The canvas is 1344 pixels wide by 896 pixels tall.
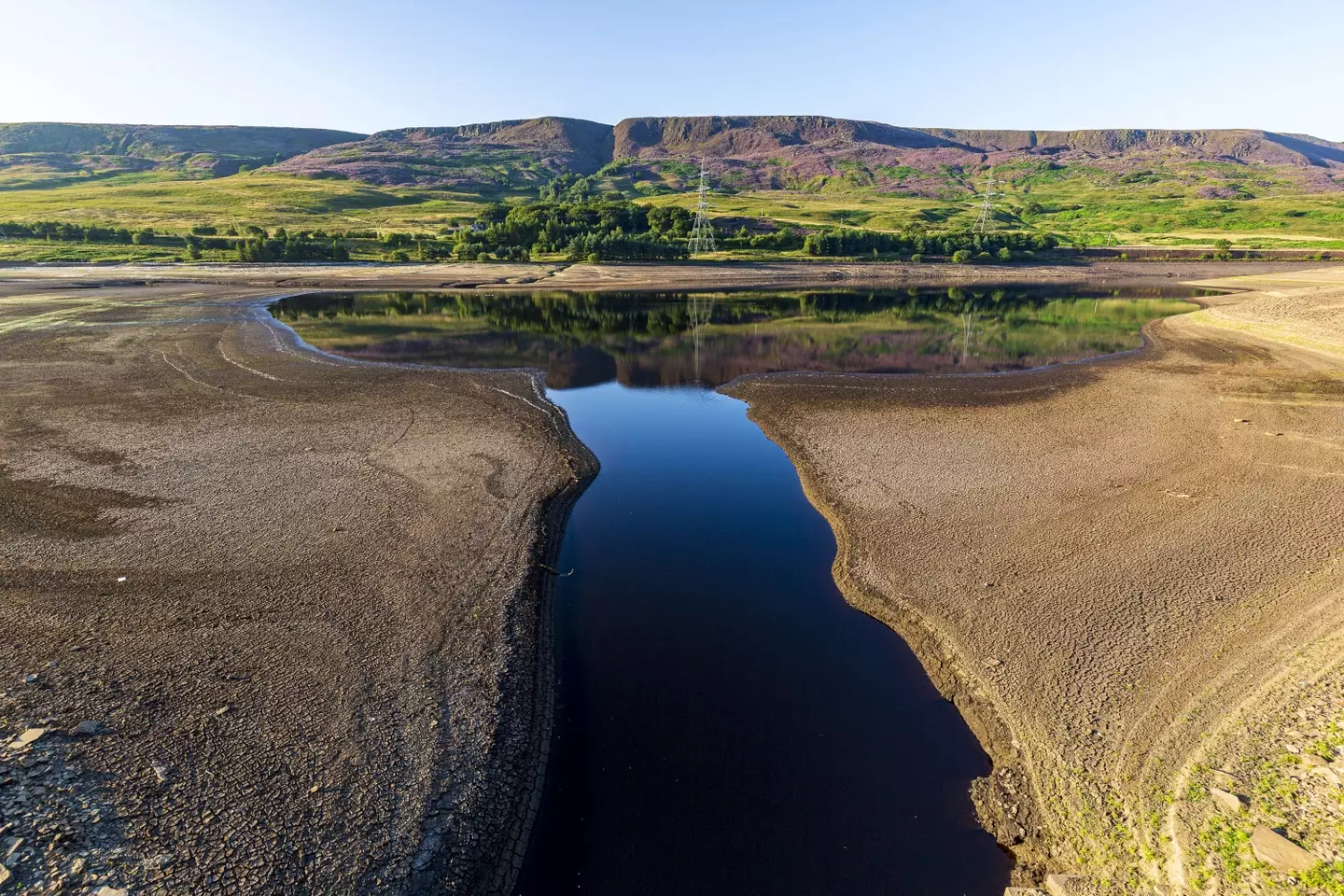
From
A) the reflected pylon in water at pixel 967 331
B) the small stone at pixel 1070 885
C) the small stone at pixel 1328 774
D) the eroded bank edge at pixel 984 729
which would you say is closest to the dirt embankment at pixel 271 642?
the eroded bank edge at pixel 984 729

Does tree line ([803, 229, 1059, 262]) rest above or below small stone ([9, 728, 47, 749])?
above

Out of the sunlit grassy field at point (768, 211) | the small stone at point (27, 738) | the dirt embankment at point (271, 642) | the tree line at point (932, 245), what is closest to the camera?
the dirt embankment at point (271, 642)

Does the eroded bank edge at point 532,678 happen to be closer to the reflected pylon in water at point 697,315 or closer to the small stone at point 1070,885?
the small stone at point 1070,885

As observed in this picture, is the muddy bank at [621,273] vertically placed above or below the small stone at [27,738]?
above

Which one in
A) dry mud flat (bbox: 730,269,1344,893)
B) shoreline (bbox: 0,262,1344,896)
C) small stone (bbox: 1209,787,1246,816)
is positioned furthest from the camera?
shoreline (bbox: 0,262,1344,896)

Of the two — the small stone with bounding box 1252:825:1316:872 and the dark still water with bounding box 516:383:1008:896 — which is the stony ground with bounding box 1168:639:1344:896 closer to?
the small stone with bounding box 1252:825:1316:872

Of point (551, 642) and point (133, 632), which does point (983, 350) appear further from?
point (133, 632)

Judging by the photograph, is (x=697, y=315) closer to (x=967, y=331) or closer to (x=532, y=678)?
(x=967, y=331)

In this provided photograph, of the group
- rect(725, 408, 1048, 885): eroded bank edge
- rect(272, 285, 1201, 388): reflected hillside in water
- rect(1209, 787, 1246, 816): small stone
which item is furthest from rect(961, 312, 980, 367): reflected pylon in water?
rect(1209, 787, 1246, 816): small stone
